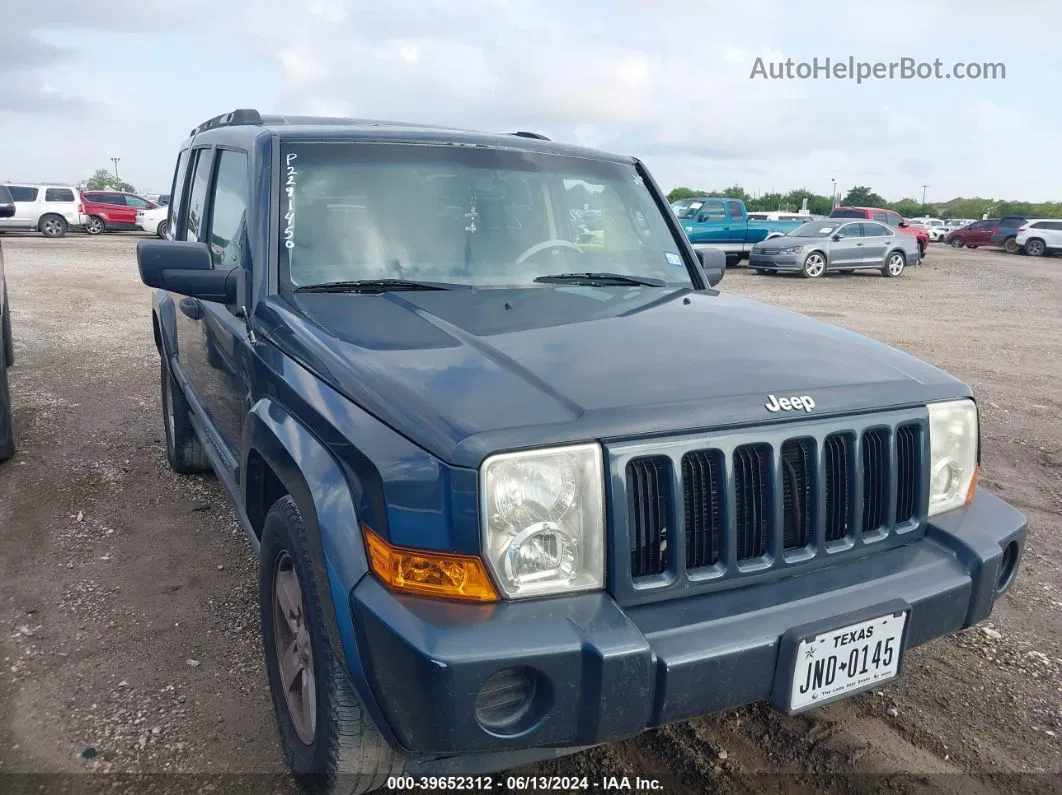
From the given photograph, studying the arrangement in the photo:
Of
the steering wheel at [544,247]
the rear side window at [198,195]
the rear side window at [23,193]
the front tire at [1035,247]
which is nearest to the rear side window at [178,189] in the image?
the rear side window at [198,195]

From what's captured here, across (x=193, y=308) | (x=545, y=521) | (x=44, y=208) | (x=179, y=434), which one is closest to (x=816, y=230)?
(x=179, y=434)

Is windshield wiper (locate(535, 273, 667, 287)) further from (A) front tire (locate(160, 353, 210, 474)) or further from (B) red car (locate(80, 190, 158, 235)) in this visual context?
(B) red car (locate(80, 190, 158, 235))

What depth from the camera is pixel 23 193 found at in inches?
984

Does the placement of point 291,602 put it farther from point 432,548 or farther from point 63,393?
point 63,393

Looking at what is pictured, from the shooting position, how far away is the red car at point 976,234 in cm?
3438

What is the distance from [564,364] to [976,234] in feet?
126

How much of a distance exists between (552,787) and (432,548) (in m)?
1.06

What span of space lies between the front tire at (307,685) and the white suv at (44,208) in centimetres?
2698

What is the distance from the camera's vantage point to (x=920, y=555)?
2312mm

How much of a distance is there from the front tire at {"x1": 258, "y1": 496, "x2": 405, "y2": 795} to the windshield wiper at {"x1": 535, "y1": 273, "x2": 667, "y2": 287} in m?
1.33

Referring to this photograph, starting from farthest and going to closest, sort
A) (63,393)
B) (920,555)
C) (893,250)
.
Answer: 1. (893,250)
2. (63,393)
3. (920,555)

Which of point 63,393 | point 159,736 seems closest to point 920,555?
point 159,736

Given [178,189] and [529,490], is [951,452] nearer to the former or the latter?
[529,490]

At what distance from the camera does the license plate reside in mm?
1982
